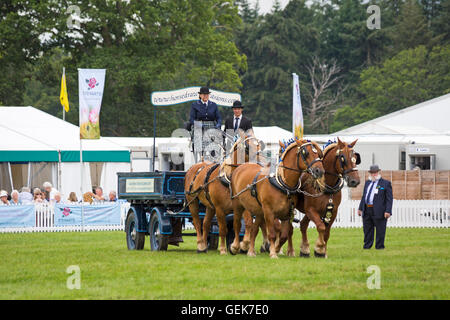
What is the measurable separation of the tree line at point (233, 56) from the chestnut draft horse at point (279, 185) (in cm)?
3372

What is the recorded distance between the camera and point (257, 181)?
14.9m

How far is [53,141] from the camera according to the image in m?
31.6

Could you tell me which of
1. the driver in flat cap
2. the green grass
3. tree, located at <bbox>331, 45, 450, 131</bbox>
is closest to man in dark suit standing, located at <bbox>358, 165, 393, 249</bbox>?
the green grass

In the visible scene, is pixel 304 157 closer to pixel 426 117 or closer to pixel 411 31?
pixel 426 117

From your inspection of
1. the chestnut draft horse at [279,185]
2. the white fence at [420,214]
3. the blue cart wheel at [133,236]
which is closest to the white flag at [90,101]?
the blue cart wheel at [133,236]

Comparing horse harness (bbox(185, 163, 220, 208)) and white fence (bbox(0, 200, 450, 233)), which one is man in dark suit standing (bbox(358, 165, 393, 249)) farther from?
white fence (bbox(0, 200, 450, 233))

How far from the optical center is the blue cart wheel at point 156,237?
17.3 metres

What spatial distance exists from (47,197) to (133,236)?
12487 millimetres

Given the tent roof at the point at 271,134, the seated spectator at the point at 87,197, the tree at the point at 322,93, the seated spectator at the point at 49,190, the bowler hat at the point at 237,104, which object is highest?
the tree at the point at 322,93

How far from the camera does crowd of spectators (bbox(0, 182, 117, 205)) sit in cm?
2821

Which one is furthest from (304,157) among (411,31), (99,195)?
(411,31)

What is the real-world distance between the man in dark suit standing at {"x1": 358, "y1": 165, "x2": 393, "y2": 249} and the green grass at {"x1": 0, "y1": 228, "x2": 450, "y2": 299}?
0.33 metres

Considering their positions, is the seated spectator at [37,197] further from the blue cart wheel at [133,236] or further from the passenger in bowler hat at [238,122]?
the passenger in bowler hat at [238,122]

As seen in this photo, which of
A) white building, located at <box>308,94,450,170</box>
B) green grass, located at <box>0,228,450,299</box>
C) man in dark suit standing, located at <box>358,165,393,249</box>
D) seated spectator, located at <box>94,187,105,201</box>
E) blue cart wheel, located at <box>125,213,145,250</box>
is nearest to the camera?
green grass, located at <box>0,228,450,299</box>
